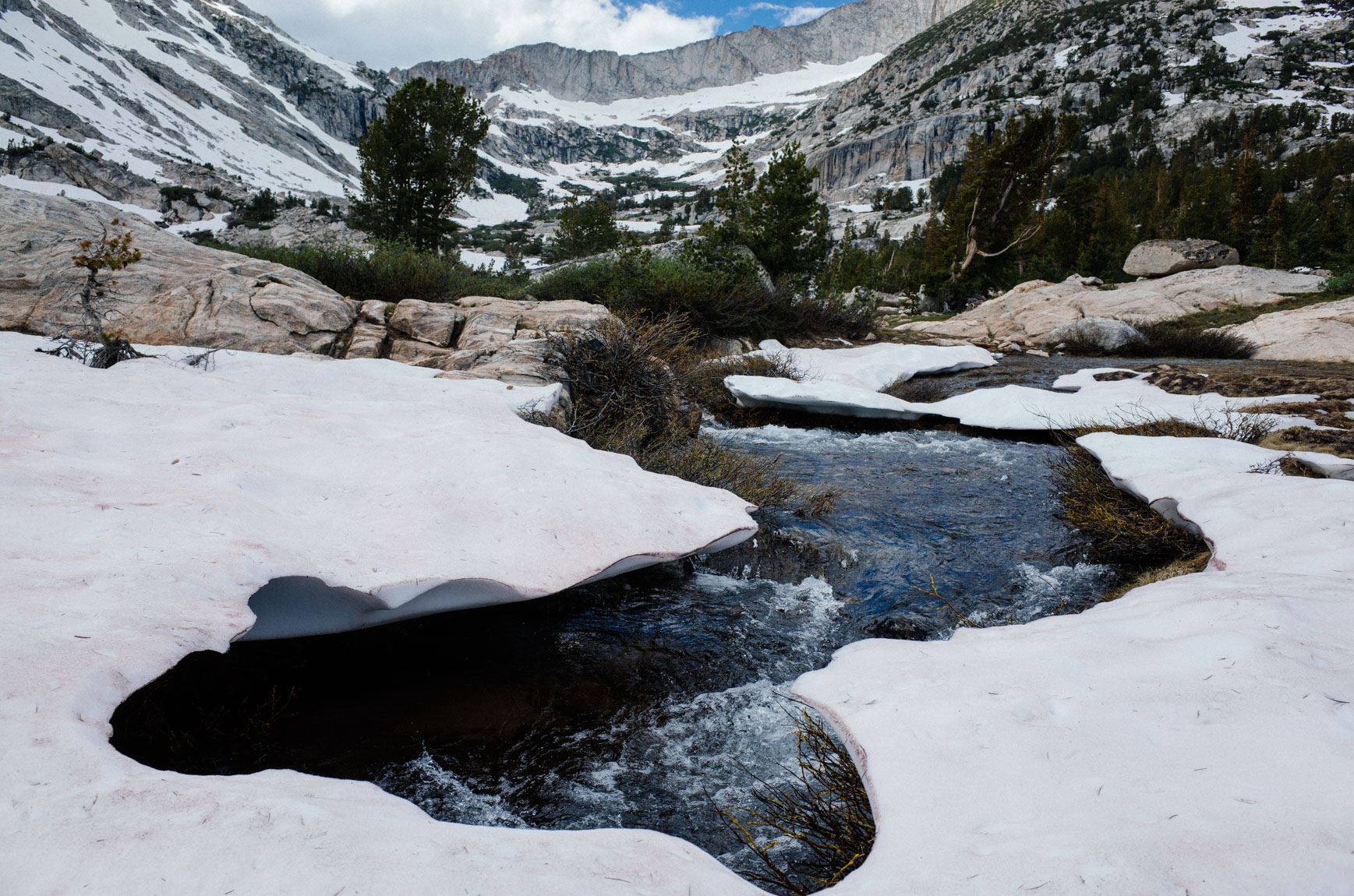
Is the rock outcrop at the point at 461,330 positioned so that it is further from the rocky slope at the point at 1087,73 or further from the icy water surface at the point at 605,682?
the rocky slope at the point at 1087,73

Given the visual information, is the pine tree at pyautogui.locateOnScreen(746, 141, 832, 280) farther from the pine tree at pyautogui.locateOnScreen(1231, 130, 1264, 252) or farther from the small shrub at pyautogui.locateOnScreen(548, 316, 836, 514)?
the pine tree at pyautogui.locateOnScreen(1231, 130, 1264, 252)

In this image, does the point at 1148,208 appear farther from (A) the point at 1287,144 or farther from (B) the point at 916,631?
(B) the point at 916,631

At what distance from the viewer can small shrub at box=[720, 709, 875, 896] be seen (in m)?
1.99

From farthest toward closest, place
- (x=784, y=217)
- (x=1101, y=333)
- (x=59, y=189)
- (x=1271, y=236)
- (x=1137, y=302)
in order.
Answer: (x=59, y=189), (x=1271, y=236), (x=784, y=217), (x=1137, y=302), (x=1101, y=333)

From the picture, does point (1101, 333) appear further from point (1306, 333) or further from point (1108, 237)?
point (1108, 237)

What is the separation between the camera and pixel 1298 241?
26.0 metres

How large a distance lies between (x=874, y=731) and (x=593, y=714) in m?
1.50

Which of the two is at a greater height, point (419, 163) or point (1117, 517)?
point (419, 163)

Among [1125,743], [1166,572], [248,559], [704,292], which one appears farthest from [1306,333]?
[248,559]

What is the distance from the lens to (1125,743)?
1.74 meters

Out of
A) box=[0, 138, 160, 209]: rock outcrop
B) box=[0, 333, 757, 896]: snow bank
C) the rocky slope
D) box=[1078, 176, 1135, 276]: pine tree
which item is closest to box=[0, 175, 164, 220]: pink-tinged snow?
box=[0, 138, 160, 209]: rock outcrop

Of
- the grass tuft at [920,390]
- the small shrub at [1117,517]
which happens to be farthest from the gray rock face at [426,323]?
the small shrub at [1117,517]

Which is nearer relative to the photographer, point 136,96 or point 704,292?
point 704,292

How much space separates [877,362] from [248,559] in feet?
35.9
